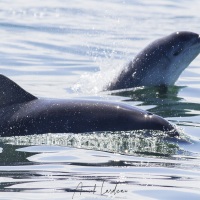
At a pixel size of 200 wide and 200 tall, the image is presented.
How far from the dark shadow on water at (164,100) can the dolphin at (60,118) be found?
2519 mm

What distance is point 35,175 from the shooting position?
9398 millimetres

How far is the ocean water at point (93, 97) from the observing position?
902cm

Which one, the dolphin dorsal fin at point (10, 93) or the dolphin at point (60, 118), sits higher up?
the dolphin dorsal fin at point (10, 93)

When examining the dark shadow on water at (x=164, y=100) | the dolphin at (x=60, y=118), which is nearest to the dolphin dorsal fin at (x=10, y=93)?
the dolphin at (x=60, y=118)

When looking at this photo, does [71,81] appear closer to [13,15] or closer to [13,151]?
[13,151]

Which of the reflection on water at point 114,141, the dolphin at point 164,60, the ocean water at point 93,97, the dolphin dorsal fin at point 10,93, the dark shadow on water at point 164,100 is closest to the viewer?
the ocean water at point 93,97

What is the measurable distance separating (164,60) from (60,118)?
6179mm

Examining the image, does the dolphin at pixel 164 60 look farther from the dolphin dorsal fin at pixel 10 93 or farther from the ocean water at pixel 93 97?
the dolphin dorsal fin at pixel 10 93

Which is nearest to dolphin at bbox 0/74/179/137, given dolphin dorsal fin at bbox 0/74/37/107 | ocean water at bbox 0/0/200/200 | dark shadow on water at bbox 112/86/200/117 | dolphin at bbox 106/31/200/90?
dolphin dorsal fin at bbox 0/74/37/107

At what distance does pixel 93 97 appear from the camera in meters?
15.9

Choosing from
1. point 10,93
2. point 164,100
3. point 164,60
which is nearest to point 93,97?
point 164,100

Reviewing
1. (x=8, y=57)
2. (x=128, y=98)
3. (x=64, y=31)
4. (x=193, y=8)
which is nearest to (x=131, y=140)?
(x=128, y=98)

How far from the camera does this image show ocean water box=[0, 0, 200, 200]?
9016mm

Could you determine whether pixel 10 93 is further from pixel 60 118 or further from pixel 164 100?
pixel 164 100
